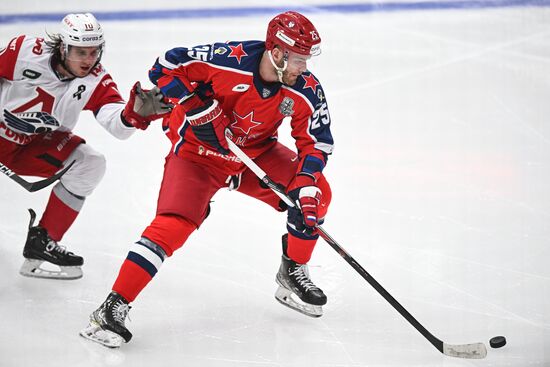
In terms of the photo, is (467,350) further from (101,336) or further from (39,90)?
(39,90)

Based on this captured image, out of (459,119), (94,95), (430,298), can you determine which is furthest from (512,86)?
(94,95)

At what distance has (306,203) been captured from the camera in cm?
338

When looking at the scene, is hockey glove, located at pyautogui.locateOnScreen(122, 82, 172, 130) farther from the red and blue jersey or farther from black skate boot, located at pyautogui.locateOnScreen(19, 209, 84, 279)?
black skate boot, located at pyautogui.locateOnScreen(19, 209, 84, 279)

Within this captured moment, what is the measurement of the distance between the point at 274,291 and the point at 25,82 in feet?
4.65

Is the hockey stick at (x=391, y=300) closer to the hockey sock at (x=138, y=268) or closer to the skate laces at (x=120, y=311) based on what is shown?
the hockey sock at (x=138, y=268)

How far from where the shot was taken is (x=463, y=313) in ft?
11.6

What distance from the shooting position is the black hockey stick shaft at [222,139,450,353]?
127 inches

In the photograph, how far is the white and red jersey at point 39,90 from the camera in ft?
12.1

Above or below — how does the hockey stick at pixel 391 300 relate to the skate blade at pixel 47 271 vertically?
above

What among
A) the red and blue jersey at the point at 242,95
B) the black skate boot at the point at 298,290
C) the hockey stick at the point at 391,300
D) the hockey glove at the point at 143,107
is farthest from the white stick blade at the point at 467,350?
the hockey glove at the point at 143,107

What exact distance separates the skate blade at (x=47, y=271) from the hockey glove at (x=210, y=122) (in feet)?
3.05

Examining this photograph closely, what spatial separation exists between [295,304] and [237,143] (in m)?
0.72

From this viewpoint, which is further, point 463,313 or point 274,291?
point 274,291

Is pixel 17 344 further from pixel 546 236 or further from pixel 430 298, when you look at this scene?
pixel 546 236
